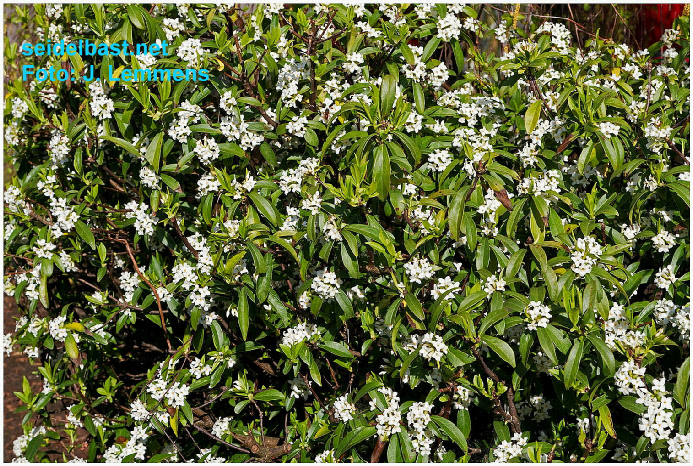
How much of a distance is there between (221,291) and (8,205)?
46.5 inches

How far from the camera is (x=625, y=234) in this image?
2.17 metres

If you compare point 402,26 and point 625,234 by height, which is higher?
point 402,26

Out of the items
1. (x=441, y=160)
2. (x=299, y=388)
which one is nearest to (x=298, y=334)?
(x=299, y=388)

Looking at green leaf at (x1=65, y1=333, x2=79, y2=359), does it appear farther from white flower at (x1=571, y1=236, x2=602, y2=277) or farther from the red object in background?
the red object in background

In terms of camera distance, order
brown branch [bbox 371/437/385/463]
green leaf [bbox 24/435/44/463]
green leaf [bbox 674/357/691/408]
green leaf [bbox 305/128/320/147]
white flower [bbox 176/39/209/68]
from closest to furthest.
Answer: green leaf [bbox 674/357/691/408] < brown branch [bbox 371/437/385/463] < green leaf [bbox 305/128/320/147] < white flower [bbox 176/39/209/68] < green leaf [bbox 24/435/44/463]

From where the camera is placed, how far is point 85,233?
7.97 feet

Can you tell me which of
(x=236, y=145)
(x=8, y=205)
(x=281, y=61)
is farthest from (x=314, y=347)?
(x=8, y=205)

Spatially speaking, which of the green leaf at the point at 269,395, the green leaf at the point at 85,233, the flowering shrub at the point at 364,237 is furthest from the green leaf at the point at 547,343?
the green leaf at the point at 85,233

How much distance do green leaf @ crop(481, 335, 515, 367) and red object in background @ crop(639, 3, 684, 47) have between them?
3.60m

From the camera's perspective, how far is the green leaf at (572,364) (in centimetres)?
181

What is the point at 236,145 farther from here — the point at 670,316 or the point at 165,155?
the point at 670,316

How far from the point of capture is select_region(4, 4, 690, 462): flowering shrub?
1.97 m

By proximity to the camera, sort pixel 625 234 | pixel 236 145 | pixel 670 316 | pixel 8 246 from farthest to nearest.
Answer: pixel 8 246
pixel 236 145
pixel 625 234
pixel 670 316

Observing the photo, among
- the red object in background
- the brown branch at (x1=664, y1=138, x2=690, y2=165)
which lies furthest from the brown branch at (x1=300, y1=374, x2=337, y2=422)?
the red object in background
